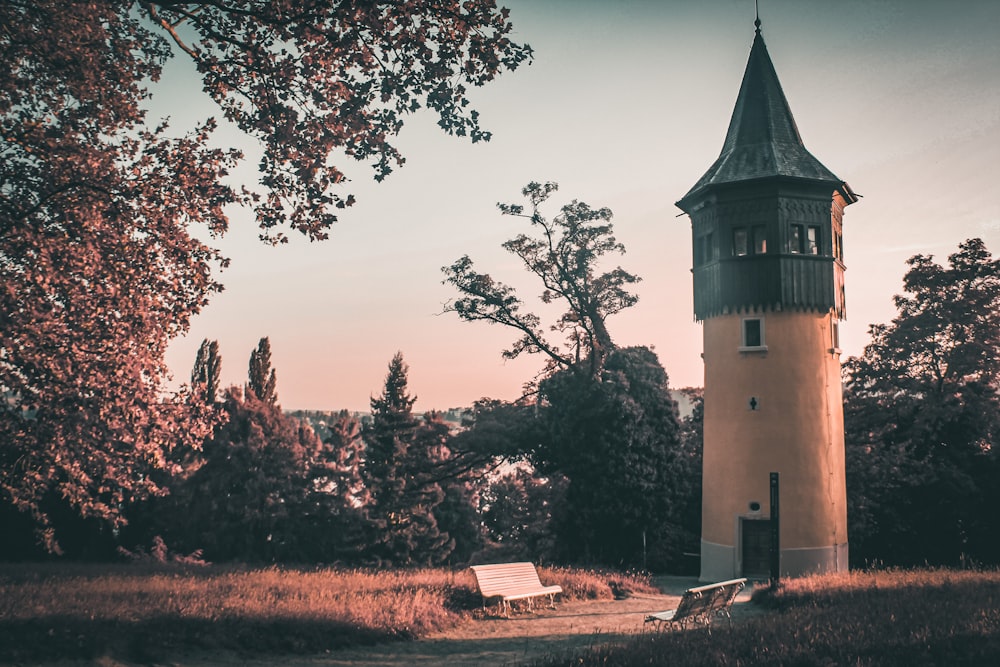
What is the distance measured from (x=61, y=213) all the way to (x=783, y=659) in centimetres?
1324

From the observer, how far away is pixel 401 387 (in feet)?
187

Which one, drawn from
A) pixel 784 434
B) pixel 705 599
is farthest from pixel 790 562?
pixel 705 599

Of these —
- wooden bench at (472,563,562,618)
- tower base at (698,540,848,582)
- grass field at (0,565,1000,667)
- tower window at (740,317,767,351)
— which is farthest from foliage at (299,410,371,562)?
wooden bench at (472,563,562,618)

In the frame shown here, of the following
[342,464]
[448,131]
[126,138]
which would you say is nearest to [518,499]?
[342,464]

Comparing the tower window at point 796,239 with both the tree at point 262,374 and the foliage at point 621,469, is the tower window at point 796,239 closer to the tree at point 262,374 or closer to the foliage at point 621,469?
the foliage at point 621,469

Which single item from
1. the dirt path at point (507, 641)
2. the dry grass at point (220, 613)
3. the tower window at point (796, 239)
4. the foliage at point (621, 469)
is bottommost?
the dirt path at point (507, 641)

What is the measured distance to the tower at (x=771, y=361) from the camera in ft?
76.4

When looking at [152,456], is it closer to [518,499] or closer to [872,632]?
[872,632]

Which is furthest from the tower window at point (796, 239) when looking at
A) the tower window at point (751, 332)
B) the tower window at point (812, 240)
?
the tower window at point (751, 332)

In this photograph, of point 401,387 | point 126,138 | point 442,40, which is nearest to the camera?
point 442,40

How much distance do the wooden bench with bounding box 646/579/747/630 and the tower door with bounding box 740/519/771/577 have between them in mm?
10025

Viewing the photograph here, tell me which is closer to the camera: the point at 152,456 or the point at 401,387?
the point at 152,456

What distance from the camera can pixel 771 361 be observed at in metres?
23.8

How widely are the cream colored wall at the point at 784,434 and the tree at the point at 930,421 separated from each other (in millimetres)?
4718
